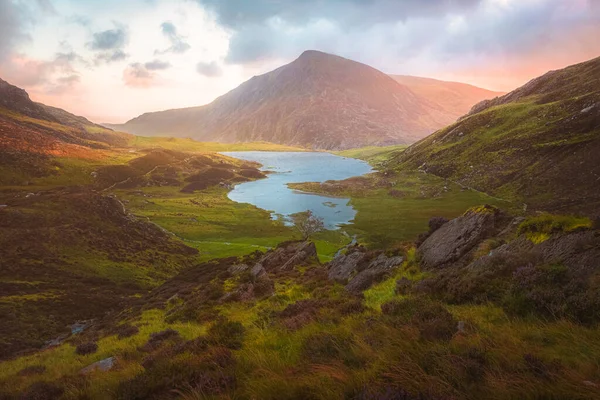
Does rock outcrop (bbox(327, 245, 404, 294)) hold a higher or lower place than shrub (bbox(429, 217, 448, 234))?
lower

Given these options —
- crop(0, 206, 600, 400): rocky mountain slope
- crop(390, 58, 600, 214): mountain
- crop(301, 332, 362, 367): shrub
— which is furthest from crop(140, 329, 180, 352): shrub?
crop(390, 58, 600, 214): mountain

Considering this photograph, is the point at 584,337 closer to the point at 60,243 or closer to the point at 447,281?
the point at 447,281

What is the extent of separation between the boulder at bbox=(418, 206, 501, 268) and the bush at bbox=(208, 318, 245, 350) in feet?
47.2

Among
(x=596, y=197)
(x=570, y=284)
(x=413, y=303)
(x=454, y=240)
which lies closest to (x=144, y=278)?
(x=454, y=240)

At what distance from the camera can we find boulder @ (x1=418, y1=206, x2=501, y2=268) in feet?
68.6

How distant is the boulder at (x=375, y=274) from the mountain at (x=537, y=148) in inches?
2125

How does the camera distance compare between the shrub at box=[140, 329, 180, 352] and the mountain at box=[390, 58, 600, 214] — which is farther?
the mountain at box=[390, 58, 600, 214]

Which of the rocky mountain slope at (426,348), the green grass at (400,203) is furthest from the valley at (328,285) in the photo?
the green grass at (400,203)

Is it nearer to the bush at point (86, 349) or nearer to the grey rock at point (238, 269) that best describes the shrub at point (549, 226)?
the bush at point (86, 349)

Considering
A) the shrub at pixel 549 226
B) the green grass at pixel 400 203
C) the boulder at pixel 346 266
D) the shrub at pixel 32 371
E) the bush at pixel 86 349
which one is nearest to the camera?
the shrub at pixel 549 226

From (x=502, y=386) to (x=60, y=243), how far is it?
7523 centimetres

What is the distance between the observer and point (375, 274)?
23.8m

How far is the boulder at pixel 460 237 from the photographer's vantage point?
20.9 metres

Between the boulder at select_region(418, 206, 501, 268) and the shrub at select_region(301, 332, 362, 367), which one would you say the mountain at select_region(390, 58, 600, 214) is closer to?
the boulder at select_region(418, 206, 501, 268)
